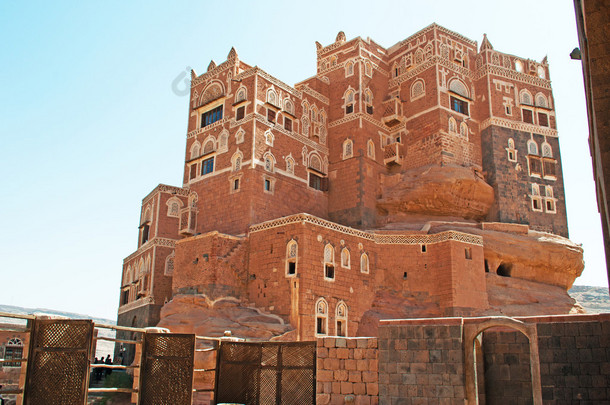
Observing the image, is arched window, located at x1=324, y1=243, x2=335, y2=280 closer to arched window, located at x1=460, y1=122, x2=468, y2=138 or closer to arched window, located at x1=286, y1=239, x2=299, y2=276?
arched window, located at x1=286, y1=239, x2=299, y2=276

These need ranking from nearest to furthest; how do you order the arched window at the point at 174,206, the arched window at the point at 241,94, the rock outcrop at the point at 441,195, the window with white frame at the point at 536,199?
1. the arched window at the point at 241,94
2. the arched window at the point at 174,206
3. the rock outcrop at the point at 441,195
4. the window with white frame at the point at 536,199

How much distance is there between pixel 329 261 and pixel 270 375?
15.0 m

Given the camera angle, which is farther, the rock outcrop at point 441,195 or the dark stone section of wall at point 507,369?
the rock outcrop at point 441,195

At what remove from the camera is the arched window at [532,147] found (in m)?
37.8

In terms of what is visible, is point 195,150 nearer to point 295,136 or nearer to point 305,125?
point 295,136

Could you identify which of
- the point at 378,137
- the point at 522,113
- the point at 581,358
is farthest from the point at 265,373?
the point at 522,113

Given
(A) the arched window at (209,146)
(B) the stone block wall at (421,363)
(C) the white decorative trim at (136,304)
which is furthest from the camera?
(A) the arched window at (209,146)

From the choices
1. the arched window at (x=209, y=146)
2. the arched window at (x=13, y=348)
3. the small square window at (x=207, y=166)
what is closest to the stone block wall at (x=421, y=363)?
the small square window at (x=207, y=166)

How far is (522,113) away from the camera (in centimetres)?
3872

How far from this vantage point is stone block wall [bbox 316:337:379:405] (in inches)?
557

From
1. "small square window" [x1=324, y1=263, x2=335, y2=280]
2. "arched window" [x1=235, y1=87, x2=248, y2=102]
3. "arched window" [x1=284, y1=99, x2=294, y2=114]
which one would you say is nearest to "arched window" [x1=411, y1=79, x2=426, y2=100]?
"arched window" [x1=284, y1=99, x2=294, y2=114]

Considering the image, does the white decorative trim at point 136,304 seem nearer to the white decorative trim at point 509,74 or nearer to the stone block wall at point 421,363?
the stone block wall at point 421,363

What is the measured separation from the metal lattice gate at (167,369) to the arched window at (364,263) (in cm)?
1781

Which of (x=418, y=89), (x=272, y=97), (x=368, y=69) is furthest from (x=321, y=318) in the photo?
(x=368, y=69)
